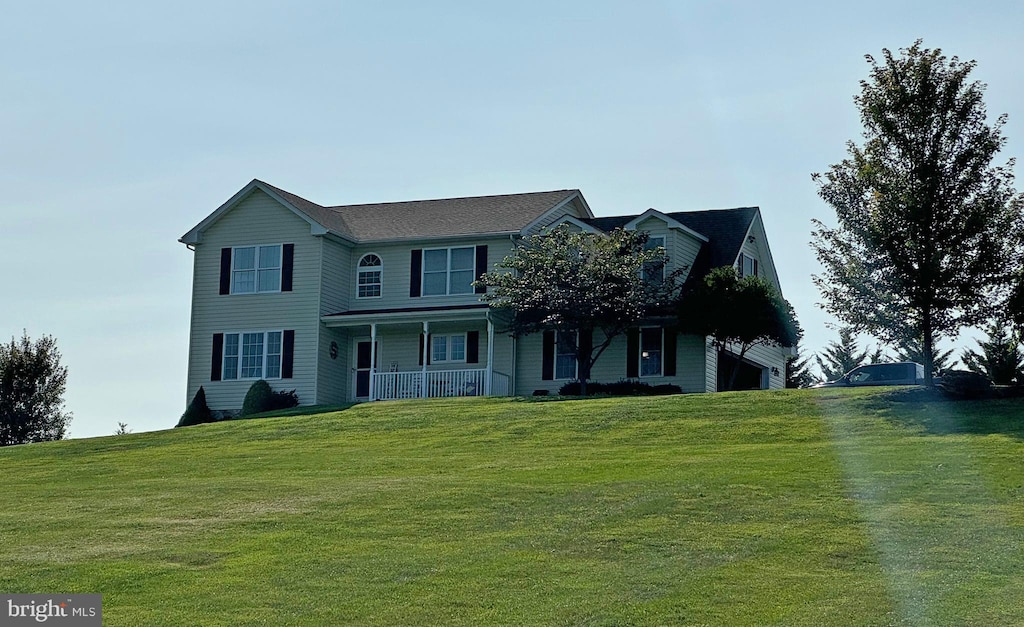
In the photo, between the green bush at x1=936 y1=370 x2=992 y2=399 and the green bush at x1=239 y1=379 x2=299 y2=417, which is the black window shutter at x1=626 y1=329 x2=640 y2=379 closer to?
the green bush at x1=936 y1=370 x2=992 y2=399

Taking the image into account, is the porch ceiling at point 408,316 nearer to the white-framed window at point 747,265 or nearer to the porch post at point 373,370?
the porch post at point 373,370

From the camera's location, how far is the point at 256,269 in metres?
41.2

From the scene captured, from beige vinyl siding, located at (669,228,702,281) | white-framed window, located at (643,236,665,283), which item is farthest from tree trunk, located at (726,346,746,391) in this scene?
white-framed window, located at (643,236,665,283)

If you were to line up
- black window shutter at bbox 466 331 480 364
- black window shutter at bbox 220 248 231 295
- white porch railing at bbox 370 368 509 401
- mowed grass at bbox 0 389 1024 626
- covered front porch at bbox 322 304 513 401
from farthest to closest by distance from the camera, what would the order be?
black window shutter at bbox 220 248 231 295 < black window shutter at bbox 466 331 480 364 < covered front porch at bbox 322 304 513 401 < white porch railing at bbox 370 368 509 401 < mowed grass at bbox 0 389 1024 626

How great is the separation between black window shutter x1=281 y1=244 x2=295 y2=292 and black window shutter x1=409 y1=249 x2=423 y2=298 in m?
3.58

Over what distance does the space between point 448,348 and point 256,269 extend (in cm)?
645

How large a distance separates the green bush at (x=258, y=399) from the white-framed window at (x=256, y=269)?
10.6ft

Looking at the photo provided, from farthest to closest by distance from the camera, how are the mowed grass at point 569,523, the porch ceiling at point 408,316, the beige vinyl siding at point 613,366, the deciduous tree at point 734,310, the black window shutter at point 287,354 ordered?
1. the black window shutter at point 287,354
2. the porch ceiling at point 408,316
3. the beige vinyl siding at point 613,366
4. the deciduous tree at point 734,310
5. the mowed grass at point 569,523

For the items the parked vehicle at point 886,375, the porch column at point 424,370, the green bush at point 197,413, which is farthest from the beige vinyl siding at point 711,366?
the green bush at point 197,413

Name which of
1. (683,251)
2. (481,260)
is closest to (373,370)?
(481,260)

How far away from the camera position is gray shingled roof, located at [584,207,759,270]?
39062 millimetres

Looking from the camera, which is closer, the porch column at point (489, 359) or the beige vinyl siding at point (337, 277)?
the porch column at point (489, 359)

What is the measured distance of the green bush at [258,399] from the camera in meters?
38.7

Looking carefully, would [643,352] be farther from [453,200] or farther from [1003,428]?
[1003,428]
